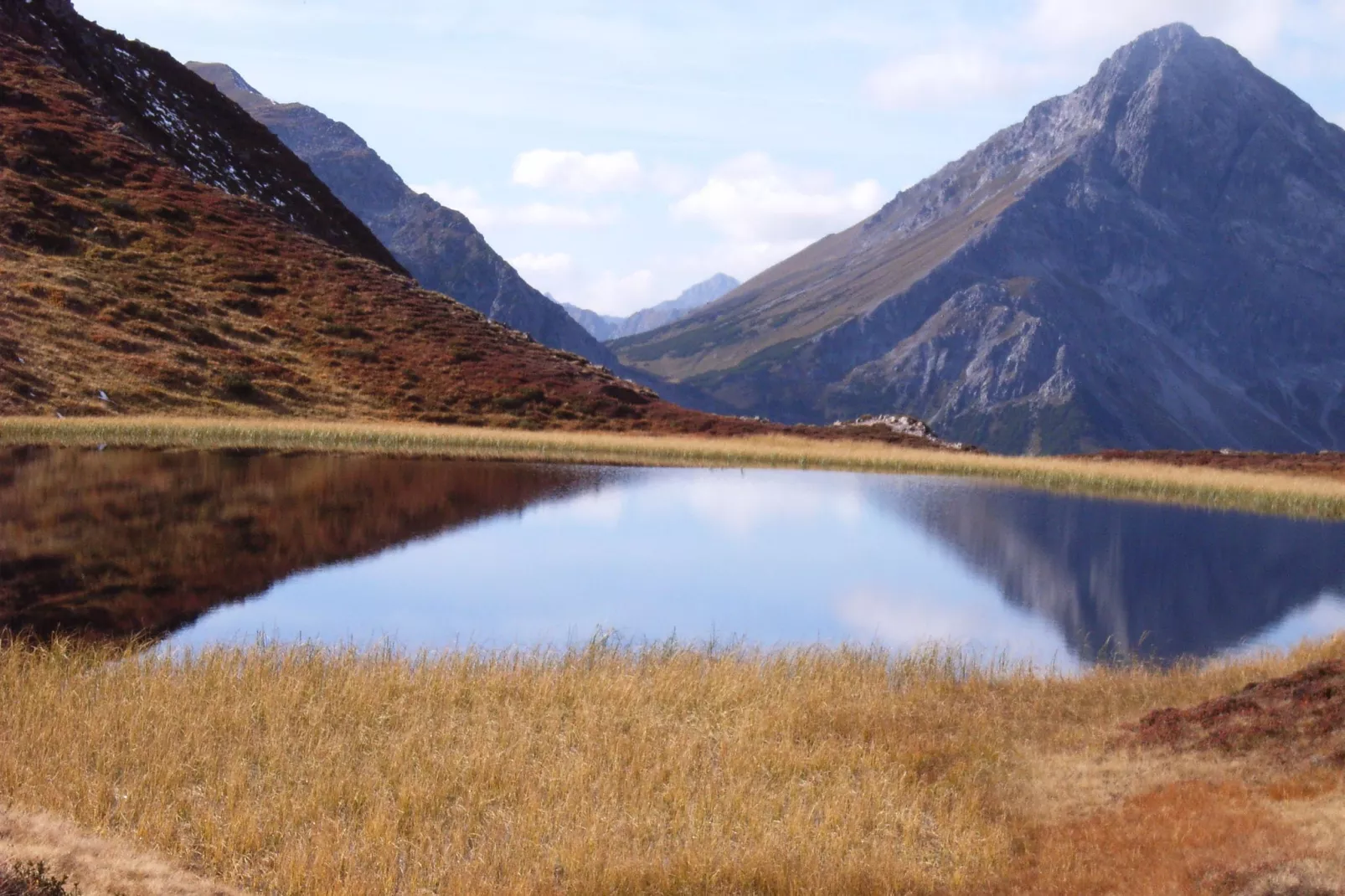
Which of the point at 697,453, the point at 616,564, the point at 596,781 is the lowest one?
the point at 616,564

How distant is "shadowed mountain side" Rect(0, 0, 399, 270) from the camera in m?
104

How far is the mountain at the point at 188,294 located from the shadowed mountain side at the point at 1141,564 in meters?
40.9

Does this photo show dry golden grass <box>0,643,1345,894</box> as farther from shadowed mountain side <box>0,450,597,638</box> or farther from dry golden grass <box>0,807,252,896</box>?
shadowed mountain side <box>0,450,597,638</box>

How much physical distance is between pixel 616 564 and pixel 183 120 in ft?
319

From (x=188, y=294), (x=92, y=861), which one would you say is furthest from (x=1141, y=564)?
(x=188, y=294)

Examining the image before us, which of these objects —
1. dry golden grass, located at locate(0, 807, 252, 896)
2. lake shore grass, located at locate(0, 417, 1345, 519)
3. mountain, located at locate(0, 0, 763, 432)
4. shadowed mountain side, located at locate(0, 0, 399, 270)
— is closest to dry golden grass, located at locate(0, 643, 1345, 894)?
dry golden grass, located at locate(0, 807, 252, 896)

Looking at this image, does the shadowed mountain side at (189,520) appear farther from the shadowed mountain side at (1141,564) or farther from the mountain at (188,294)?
the mountain at (188,294)

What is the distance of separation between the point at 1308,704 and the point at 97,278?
79319mm

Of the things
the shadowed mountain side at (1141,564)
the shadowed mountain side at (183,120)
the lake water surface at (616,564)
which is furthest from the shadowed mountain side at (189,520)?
the shadowed mountain side at (183,120)

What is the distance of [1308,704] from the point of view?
15047mm

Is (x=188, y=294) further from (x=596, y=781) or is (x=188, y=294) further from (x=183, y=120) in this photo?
(x=596, y=781)

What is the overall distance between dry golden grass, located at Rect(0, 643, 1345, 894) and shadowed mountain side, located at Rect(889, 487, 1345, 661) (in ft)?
32.0

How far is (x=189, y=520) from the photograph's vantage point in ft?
102

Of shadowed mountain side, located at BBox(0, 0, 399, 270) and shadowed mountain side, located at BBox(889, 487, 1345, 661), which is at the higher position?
shadowed mountain side, located at BBox(0, 0, 399, 270)
